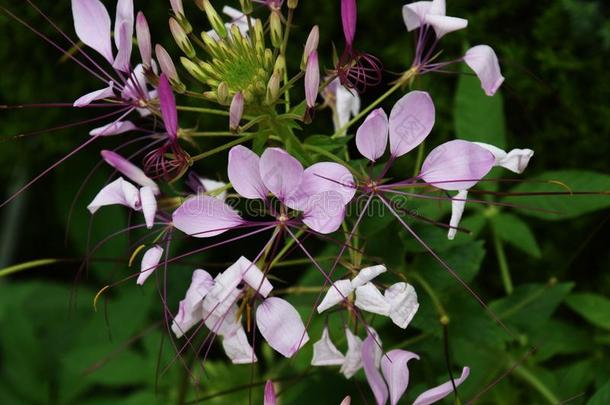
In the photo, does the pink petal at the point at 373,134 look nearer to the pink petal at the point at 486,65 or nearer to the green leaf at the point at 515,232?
the pink petal at the point at 486,65

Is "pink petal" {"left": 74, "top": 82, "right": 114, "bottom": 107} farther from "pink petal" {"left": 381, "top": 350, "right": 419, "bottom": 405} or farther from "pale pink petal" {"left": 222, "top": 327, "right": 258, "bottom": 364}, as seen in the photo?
"pink petal" {"left": 381, "top": 350, "right": 419, "bottom": 405}

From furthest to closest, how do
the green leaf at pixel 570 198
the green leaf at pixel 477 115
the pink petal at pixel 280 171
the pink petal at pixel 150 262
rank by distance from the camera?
the green leaf at pixel 477 115 < the green leaf at pixel 570 198 < the pink petal at pixel 150 262 < the pink petal at pixel 280 171

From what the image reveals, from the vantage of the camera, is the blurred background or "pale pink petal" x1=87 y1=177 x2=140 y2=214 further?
the blurred background

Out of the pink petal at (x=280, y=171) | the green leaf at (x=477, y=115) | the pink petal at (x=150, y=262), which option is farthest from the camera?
the green leaf at (x=477, y=115)

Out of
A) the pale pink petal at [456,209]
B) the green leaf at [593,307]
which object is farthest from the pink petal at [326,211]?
the green leaf at [593,307]

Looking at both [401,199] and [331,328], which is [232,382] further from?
[401,199]

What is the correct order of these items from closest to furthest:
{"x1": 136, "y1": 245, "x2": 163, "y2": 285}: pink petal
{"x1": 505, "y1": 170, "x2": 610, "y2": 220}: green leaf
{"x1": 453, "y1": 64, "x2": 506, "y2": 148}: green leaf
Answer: {"x1": 136, "y1": 245, "x2": 163, "y2": 285}: pink petal, {"x1": 505, "y1": 170, "x2": 610, "y2": 220}: green leaf, {"x1": 453, "y1": 64, "x2": 506, "y2": 148}: green leaf

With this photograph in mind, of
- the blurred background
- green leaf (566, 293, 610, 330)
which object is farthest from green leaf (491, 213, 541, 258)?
green leaf (566, 293, 610, 330)
